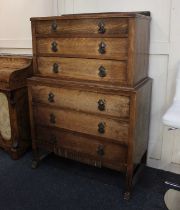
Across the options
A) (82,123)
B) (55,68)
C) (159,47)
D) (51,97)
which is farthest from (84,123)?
(159,47)

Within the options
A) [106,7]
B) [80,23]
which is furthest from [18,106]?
[106,7]

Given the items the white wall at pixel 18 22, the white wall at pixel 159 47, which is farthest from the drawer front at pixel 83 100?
the white wall at pixel 18 22

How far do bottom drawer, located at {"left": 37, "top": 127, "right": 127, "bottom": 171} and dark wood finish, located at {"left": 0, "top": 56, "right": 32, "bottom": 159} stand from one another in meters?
0.33

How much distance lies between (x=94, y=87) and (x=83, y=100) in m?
0.16

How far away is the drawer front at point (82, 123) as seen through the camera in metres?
1.99

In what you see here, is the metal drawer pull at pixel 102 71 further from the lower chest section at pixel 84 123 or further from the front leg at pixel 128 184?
the front leg at pixel 128 184

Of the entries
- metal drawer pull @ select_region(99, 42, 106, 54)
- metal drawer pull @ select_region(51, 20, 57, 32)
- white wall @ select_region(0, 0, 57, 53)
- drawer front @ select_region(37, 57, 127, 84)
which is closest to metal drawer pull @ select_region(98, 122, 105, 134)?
drawer front @ select_region(37, 57, 127, 84)

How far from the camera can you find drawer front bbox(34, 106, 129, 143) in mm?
1985

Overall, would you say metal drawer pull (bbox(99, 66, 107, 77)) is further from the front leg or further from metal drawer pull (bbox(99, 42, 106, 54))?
the front leg

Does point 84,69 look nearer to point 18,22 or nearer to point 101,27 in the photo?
point 101,27

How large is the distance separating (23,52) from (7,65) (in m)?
0.37

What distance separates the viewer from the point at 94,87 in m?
1.97

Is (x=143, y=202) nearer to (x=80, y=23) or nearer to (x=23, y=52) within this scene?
(x=80, y=23)

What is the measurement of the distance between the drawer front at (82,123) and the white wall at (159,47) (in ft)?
1.85
